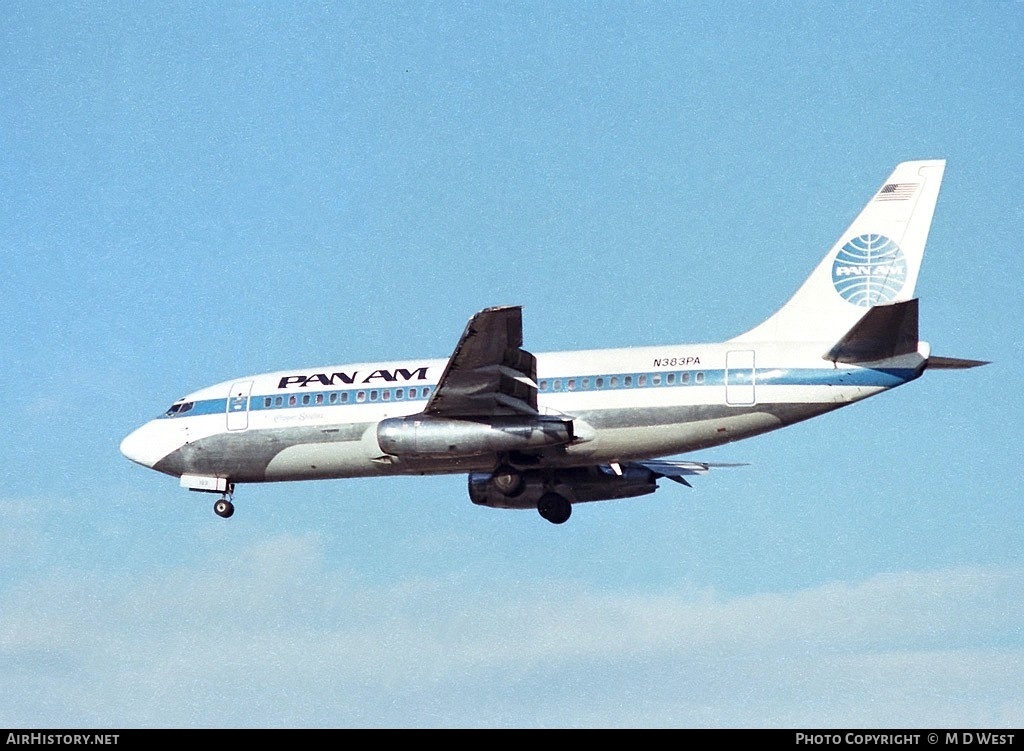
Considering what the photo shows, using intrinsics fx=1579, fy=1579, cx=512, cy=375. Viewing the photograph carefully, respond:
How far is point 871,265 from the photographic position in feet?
122

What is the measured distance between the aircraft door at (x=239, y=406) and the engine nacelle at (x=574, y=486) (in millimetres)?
6141

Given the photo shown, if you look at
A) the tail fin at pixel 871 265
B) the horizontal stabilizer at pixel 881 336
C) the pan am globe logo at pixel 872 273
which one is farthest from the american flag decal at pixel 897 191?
the horizontal stabilizer at pixel 881 336

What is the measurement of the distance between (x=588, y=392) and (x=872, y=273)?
726 cm

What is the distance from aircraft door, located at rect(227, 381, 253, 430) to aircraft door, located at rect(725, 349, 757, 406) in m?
12.5

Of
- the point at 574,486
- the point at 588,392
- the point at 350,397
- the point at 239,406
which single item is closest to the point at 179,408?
the point at 239,406

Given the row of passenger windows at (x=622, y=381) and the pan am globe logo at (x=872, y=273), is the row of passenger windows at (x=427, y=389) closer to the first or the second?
the row of passenger windows at (x=622, y=381)

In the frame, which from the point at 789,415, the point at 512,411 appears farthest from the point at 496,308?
the point at 789,415

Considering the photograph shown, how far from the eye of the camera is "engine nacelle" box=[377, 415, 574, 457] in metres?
36.4

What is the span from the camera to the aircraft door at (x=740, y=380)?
1406 inches

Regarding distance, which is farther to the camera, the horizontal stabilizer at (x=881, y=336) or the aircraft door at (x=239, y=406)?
the aircraft door at (x=239, y=406)

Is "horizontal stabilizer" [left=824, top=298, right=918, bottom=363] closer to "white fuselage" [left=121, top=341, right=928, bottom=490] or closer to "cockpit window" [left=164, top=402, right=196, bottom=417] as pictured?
"white fuselage" [left=121, top=341, right=928, bottom=490]

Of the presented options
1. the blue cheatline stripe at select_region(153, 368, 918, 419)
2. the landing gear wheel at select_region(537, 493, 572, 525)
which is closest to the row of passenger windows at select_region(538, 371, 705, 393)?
the blue cheatline stripe at select_region(153, 368, 918, 419)

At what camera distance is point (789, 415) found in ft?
117
